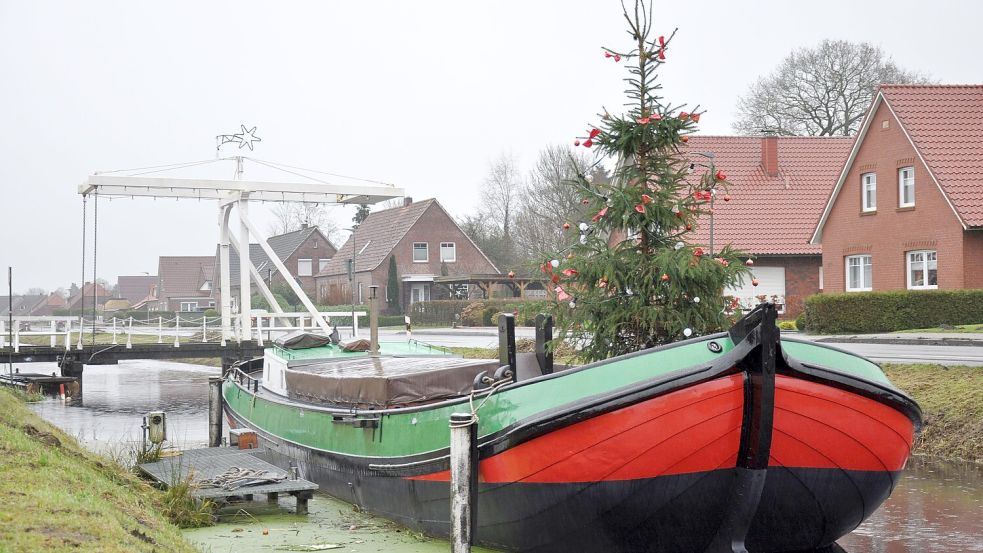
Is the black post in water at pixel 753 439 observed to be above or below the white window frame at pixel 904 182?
below

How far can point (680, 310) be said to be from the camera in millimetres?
9047

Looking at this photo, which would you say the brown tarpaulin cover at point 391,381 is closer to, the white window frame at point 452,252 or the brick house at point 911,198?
the brick house at point 911,198

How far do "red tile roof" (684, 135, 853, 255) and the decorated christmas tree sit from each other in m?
25.3

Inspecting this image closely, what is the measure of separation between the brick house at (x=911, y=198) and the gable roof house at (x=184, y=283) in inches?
3021

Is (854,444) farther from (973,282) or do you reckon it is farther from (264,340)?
(264,340)

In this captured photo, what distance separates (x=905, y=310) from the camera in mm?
27125

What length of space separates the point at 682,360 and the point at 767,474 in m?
1.20

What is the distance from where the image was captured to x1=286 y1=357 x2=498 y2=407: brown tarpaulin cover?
33.9 ft

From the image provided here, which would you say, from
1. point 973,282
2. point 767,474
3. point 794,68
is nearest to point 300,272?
point 794,68

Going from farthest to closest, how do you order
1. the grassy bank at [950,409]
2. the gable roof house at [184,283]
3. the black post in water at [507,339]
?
the gable roof house at [184,283]
the grassy bank at [950,409]
the black post in water at [507,339]

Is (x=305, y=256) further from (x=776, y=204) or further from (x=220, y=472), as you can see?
(x=220, y=472)

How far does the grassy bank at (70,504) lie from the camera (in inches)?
245

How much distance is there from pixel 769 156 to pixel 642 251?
31.8m

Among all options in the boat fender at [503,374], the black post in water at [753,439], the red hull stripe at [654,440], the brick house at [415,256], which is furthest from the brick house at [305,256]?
the black post in water at [753,439]
